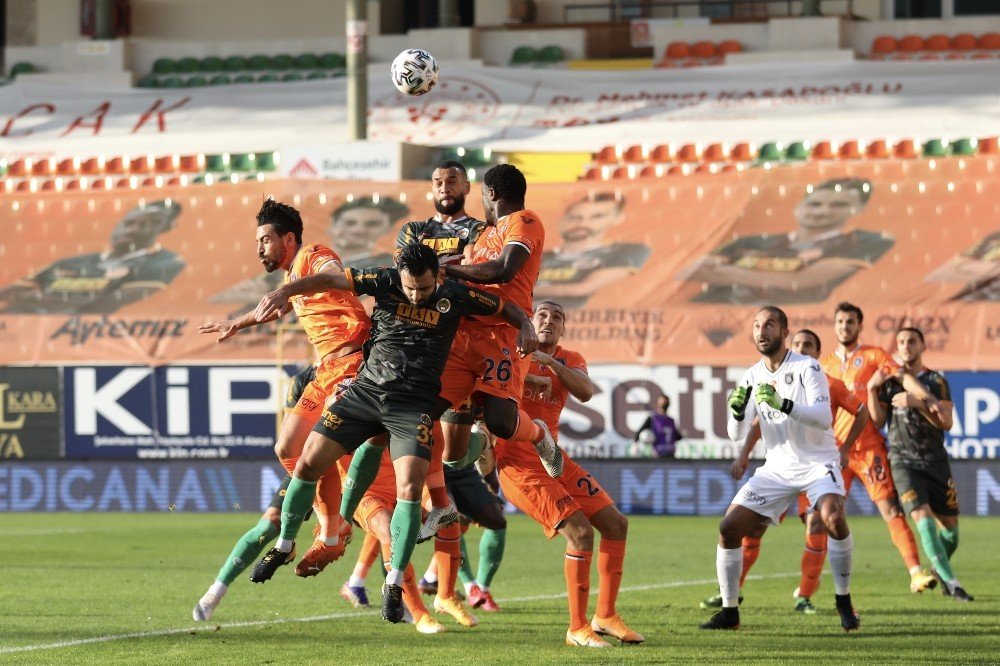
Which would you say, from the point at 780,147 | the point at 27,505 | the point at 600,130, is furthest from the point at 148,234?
the point at 780,147

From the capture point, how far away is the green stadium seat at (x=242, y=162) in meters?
31.3

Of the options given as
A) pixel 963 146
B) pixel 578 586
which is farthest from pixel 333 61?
pixel 578 586

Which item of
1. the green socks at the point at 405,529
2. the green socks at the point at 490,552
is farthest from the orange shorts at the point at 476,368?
the green socks at the point at 490,552

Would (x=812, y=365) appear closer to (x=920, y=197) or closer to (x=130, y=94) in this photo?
(x=920, y=197)

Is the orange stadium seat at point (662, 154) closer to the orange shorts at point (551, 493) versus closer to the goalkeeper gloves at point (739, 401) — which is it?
the goalkeeper gloves at point (739, 401)

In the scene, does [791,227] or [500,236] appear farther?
[791,227]

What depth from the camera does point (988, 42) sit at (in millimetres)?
33094

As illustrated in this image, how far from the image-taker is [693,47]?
114ft

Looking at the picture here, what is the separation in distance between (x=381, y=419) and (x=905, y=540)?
17.7 ft

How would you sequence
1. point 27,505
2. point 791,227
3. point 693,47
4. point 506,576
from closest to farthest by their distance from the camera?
1. point 506,576
2. point 27,505
3. point 791,227
4. point 693,47

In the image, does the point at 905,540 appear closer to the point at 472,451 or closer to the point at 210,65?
the point at 472,451

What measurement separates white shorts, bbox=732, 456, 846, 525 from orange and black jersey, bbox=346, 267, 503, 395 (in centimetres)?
219

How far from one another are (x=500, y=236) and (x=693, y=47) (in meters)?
26.2

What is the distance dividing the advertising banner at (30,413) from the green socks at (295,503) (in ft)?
53.5
